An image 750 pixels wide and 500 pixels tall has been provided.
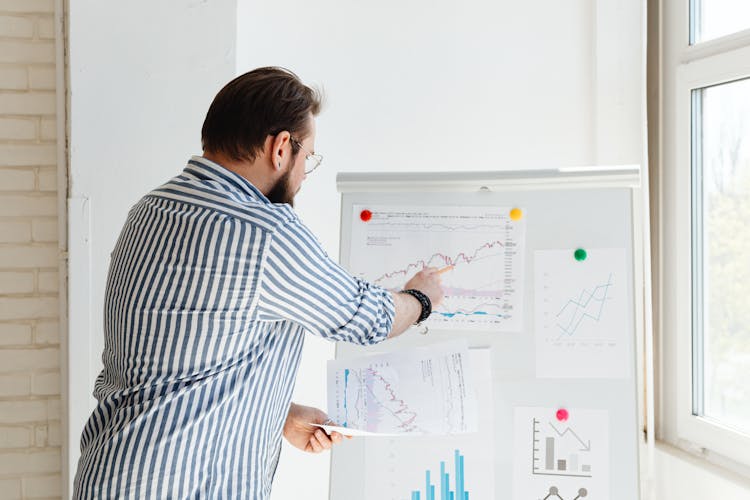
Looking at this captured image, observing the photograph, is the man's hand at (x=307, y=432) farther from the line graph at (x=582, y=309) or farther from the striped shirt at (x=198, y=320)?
the line graph at (x=582, y=309)

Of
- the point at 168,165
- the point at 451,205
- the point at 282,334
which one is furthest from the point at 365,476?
the point at 168,165

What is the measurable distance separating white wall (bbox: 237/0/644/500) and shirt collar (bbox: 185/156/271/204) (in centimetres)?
98

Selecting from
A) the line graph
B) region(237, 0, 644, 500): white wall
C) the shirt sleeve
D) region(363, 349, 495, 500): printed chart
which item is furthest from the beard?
region(237, 0, 644, 500): white wall

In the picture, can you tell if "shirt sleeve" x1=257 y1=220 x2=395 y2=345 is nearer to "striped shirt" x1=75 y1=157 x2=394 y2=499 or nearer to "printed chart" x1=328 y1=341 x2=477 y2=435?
"striped shirt" x1=75 y1=157 x2=394 y2=499

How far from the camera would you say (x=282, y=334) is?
145cm

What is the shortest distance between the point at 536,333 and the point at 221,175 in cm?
84

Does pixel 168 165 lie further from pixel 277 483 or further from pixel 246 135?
pixel 277 483

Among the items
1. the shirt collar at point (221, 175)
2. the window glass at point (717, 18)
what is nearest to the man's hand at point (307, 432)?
the shirt collar at point (221, 175)

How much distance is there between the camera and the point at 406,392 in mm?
1661

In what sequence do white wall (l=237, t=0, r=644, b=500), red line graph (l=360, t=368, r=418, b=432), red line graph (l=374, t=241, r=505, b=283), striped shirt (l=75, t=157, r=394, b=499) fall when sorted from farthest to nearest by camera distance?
white wall (l=237, t=0, r=644, b=500), red line graph (l=374, t=241, r=505, b=283), red line graph (l=360, t=368, r=418, b=432), striped shirt (l=75, t=157, r=394, b=499)

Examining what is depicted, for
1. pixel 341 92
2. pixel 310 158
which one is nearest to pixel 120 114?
pixel 341 92

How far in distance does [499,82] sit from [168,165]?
114cm

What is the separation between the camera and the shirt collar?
138cm

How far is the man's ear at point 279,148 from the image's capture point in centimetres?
143
